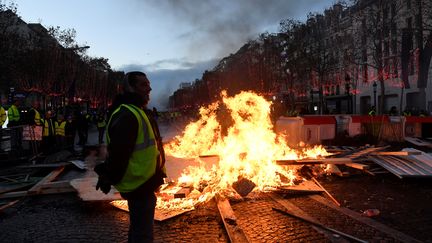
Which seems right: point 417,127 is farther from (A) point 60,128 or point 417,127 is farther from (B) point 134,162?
(B) point 134,162

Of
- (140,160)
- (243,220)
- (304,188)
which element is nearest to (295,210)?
(243,220)

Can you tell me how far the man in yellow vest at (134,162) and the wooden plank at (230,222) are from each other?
2313mm

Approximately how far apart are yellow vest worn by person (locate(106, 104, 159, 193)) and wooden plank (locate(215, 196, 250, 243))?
2.52m

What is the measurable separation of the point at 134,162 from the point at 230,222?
342 centimetres

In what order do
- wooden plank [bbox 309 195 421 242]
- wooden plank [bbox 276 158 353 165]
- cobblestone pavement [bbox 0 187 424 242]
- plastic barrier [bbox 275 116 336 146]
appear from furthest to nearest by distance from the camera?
plastic barrier [bbox 275 116 336 146]
wooden plank [bbox 276 158 353 165]
cobblestone pavement [bbox 0 187 424 242]
wooden plank [bbox 309 195 421 242]

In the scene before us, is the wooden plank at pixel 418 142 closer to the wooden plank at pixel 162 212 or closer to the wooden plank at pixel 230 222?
the wooden plank at pixel 230 222

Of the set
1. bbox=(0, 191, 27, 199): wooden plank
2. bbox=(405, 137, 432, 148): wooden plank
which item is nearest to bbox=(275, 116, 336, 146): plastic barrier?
bbox=(405, 137, 432, 148): wooden plank

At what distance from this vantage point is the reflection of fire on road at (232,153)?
28.4 feet

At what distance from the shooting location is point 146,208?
12.8 ft

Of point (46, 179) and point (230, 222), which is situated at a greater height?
point (46, 179)

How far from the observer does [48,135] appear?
17031mm

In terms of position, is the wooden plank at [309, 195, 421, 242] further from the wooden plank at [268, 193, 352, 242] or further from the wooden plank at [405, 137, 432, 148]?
the wooden plank at [405, 137, 432, 148]

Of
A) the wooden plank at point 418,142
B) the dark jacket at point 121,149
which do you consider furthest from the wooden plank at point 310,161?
the wooden plank at point 418,142

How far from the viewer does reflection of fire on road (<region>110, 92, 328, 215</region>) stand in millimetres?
8647
